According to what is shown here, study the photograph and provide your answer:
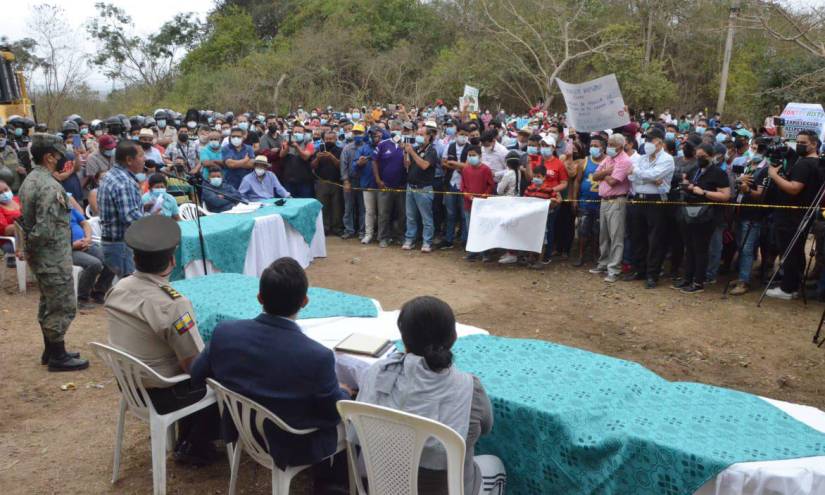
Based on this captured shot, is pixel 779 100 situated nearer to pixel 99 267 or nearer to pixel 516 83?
pixel 516 83

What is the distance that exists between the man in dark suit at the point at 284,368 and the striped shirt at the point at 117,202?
337 centimetres

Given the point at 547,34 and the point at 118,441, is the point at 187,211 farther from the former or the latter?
the point at 547,34

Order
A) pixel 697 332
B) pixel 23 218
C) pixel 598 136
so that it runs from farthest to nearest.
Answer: pixel 598 136 → pixel 697 332 → pixel 23 218

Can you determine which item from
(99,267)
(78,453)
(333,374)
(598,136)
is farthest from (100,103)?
(333,374)

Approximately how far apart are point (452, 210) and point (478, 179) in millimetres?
816

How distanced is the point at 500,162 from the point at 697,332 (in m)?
4.01

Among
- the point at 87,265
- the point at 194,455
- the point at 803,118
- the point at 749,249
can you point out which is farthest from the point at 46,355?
the point at 803,118

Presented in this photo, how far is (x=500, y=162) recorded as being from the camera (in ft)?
31.4

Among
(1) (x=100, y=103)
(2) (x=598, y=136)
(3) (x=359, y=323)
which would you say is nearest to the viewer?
(3) (x=359, y=323)

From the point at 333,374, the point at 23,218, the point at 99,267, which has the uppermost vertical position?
the point at 23,218

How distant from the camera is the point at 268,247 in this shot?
26.7ft

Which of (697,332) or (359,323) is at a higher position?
(359,323)

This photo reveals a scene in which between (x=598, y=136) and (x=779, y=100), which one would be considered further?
(x=779, y=100)

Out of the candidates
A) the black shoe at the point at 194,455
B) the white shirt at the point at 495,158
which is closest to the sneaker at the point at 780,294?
the white shirt at the point at 495,158
